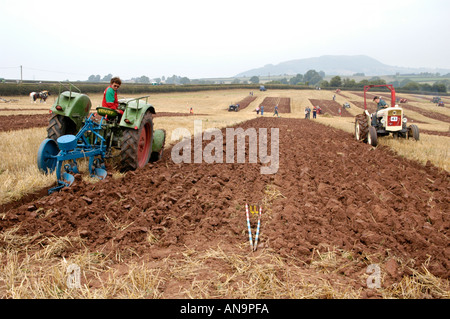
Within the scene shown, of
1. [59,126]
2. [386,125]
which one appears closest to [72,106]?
[59,126]

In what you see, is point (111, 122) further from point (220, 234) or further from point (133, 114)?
point (220, 234)

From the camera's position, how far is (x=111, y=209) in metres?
4.25

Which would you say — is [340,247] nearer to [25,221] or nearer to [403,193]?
[403,193]

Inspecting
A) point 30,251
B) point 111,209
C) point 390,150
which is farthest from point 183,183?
point 390,150

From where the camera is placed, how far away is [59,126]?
586cm

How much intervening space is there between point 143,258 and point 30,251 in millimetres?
1117

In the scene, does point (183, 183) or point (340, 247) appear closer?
point (340, 247)

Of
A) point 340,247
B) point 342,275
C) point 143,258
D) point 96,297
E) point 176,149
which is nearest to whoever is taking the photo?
point 96,297

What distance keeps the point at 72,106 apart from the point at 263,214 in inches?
155

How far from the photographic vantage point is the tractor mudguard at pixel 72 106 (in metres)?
5.89

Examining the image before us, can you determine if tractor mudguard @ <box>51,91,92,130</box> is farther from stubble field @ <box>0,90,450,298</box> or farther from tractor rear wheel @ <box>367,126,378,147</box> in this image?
tractor rear wheel @ <box>367,126,378,147</box>

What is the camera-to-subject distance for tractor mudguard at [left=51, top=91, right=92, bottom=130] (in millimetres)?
5891

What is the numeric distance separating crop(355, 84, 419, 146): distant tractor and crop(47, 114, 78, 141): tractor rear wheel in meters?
8.55

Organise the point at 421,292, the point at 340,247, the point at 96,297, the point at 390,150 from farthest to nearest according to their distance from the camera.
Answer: the point at 390,150, the point at 340,247, the point at 421,292, the point at 96,297
